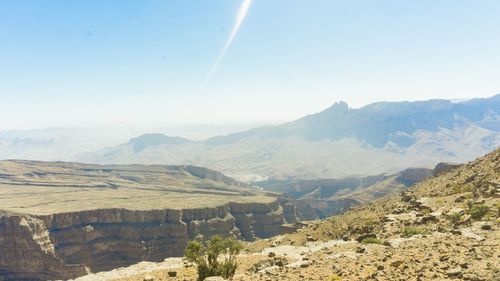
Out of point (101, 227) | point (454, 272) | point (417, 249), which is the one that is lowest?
point (101, 227)

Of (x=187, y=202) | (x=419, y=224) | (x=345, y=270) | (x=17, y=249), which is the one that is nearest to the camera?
(x=345, y=270)

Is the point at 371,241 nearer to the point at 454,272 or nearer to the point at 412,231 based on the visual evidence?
the point at 412,231

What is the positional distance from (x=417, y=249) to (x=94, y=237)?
87.9 m

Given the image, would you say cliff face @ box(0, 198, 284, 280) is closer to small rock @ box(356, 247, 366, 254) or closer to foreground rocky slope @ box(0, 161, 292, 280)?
foreground rocky slope @ box(0, 161, 292, 280)

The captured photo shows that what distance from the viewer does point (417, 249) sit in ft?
47.9

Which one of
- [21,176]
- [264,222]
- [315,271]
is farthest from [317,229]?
[21,176]

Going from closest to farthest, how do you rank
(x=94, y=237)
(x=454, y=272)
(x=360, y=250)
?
(x=454, y=272)
(x=360, y=250)
(x=94, y=237)

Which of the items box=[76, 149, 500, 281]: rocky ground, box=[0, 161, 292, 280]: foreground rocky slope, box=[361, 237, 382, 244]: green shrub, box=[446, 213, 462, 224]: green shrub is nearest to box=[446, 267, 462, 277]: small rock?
box=[76, 149, 500, 281]: rocky ground

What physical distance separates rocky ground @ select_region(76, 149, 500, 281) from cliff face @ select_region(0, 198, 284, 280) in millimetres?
69369

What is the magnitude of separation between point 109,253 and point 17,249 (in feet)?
58.7

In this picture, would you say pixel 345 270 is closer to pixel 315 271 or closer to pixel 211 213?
pixel 315 271

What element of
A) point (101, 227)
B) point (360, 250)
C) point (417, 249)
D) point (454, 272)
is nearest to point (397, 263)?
point (454, 272)

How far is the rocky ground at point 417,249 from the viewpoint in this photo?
39.4 ft

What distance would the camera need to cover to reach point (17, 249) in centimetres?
8150
